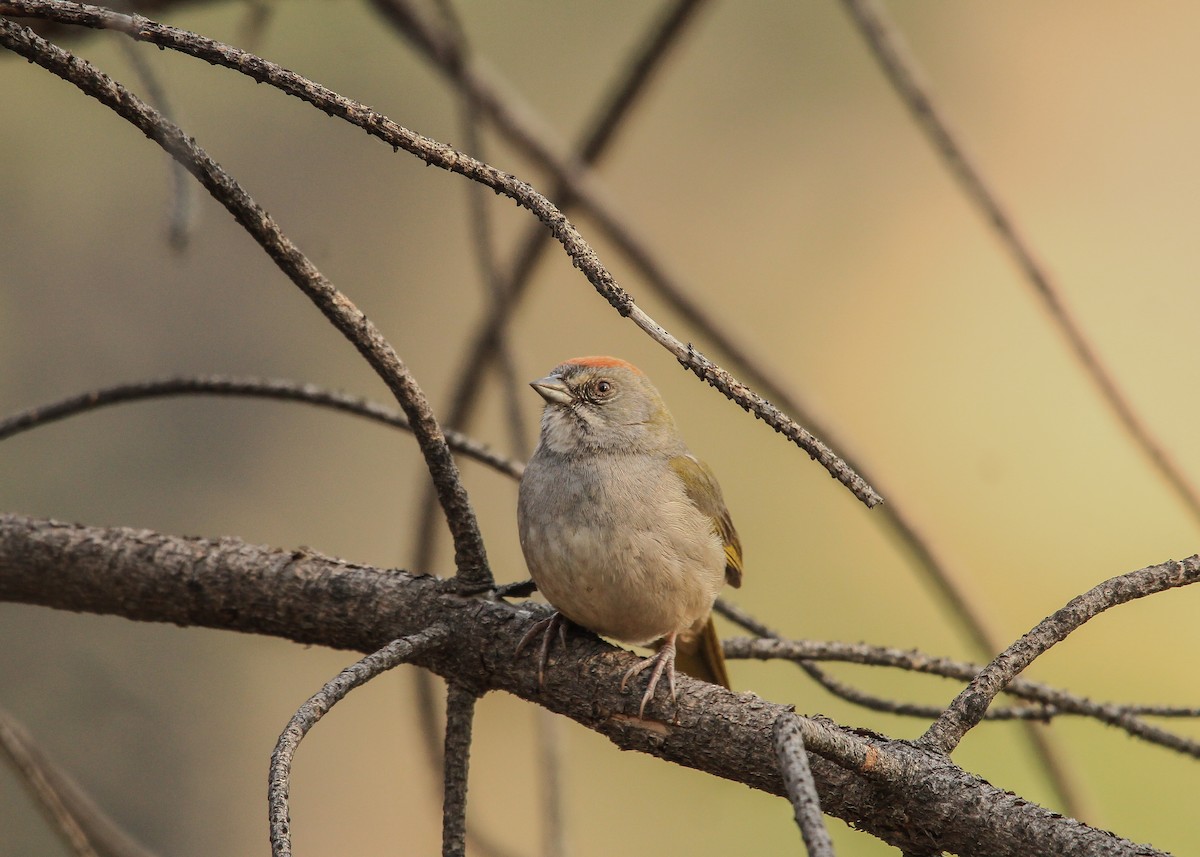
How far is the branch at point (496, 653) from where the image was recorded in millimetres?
1467

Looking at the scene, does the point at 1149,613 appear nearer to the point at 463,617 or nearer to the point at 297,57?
the point at 463,617

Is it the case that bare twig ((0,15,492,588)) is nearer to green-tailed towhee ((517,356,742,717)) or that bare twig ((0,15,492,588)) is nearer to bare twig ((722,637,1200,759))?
green-tailed towhee ((517,356,742,717))

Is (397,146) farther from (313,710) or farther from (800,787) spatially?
(800,787)

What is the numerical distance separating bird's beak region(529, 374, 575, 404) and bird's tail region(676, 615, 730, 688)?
637mm

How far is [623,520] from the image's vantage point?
2.47m

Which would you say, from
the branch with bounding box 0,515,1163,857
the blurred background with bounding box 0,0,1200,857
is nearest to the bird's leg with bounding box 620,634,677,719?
the branch with bounding box 0,515,1163,857

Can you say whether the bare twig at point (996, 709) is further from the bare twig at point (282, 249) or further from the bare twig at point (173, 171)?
the bare twig at point (173, 171)

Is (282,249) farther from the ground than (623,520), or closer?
closer

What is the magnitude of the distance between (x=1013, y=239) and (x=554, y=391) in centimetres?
112

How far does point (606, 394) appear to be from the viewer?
287 centimetres

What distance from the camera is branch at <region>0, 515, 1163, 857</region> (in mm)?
1467

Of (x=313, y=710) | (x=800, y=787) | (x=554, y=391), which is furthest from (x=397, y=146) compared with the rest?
(x=554, y=391)

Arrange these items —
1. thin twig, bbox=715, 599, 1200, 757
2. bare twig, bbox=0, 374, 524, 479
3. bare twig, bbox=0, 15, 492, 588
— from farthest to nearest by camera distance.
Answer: bare twig, bbox=0, 374, 524, 479 → thin twig, bbox=715, 599, 1200, 757 → bare twig, bbox=0, 15, 492, 588

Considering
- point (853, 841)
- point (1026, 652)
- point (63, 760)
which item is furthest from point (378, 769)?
point (1026, 652)
